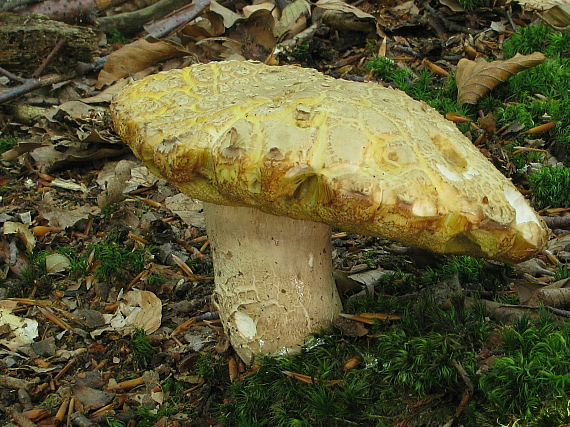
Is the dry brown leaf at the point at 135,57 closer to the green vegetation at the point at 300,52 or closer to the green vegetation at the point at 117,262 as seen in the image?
the green vegetation at the point at 300,52

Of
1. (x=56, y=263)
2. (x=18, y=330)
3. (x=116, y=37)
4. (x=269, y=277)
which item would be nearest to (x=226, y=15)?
(x=116, y=37)

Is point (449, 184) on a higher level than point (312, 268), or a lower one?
higher

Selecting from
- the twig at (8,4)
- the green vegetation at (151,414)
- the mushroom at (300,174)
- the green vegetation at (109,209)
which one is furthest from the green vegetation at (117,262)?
the twig at (8,4)

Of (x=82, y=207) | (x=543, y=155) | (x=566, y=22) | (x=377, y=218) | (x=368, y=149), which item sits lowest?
(x=82, y=207)

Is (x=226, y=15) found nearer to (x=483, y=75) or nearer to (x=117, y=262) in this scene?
(x=483, y=75)

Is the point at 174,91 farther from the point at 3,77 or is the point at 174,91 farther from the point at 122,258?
the point at 3,77

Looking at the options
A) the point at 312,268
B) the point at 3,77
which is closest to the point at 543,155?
the point at 312,268

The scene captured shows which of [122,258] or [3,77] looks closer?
[122,258]

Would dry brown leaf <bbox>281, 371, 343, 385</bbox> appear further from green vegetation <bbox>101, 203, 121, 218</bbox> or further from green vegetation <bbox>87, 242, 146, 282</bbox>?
green vegetation <bbox>101, 203, 121, 218</bbox>

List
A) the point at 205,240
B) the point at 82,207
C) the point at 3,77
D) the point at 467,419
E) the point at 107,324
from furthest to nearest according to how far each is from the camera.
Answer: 1. the point at 3,77
2. the point at 82,207
3. the point at 205,240
4. the point at 107,324
5. the point at 467,419
